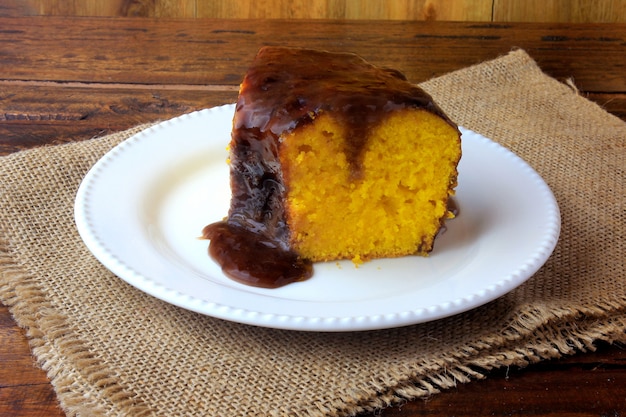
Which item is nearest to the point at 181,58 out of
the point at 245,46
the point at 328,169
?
the point at 245,46

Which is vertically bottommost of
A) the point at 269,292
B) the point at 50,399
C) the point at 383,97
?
the point at 50,399

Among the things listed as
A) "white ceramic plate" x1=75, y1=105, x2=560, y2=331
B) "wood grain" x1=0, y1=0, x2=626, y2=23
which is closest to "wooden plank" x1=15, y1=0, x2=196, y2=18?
"wood grain" x1=0, y1=0, x2=626, y2=23

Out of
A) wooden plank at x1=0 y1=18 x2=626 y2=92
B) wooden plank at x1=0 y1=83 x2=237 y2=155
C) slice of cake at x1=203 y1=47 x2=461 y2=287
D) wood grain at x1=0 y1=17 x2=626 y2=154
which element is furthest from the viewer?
wooden plank at x1=0 y1=18 x2=626 y2=92

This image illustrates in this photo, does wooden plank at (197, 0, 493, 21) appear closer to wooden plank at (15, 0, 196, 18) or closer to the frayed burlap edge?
wooden plank at (15, 0, 196, 18)

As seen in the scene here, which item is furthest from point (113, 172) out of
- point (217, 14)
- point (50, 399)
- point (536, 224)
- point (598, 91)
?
point (217, 14)

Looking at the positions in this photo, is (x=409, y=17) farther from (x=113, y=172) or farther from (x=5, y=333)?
(x=5, y=333)
